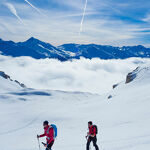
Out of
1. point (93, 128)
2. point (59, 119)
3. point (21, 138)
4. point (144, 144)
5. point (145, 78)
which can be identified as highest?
point (145, 78)

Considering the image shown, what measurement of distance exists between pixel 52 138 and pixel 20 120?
76.4 ft

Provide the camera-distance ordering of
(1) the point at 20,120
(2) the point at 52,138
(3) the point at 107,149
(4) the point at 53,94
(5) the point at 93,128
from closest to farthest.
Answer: (2) the point at 52,138, (5) the point at 93,128, (3) the point at 107,149, (1) the point at 20,120, (4) the point at 53,94

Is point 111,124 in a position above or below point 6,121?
below

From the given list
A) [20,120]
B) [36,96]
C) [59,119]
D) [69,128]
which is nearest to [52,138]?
[69,128]

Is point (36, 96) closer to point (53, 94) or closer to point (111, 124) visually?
point (53, 94)

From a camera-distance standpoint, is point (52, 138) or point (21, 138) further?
point (21, 138)

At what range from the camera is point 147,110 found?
2238 cm

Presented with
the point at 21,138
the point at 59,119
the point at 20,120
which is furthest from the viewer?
the point at 20,120

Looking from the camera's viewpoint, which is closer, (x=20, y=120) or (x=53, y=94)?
(x=20, y=120)

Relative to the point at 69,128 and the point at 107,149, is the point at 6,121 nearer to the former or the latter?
the point at 69,128

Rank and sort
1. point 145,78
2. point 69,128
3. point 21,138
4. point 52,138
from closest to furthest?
point 52,138 < point 21,138 < point 69,128 < point 145,78

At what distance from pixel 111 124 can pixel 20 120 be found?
52.5ft

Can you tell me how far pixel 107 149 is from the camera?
39.5 feet

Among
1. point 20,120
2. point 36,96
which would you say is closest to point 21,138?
point 20,120
